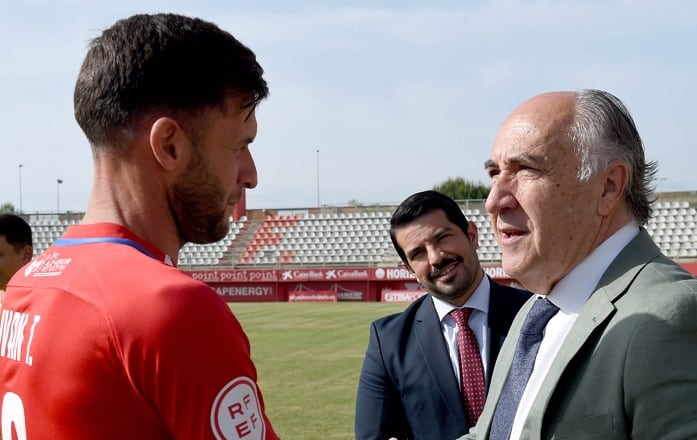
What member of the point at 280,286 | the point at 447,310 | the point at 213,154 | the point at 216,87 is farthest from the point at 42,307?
the point at 280,286

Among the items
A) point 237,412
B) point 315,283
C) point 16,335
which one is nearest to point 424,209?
point 16,335

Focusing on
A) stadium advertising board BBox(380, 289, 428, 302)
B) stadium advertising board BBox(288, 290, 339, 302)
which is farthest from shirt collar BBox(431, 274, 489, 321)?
stadium advertising board BBox(288, 290, 339, 302)

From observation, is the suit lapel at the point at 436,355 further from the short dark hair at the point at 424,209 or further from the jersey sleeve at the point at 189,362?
the jersey sleeve at the point at 189,362

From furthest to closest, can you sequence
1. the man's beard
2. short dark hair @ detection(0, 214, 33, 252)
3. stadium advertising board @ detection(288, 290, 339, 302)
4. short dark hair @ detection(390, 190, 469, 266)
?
stadium advertising board @ detection(288, 290, 339, 302) < short dark hair @ detection(0, 214, 33, 252) < short dark hair @ detection(390, 190, 469, 266) < the man's beard

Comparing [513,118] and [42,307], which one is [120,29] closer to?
[42,307]

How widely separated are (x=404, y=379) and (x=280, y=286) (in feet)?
142

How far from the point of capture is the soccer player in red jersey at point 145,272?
171 cm

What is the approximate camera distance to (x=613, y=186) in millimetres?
2824

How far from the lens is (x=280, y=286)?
47.6 m

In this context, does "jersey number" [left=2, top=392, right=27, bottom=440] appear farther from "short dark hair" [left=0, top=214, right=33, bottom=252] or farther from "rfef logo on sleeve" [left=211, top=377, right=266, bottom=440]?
"short dark hair" [left=0, top=214, right=33, bottom=252]

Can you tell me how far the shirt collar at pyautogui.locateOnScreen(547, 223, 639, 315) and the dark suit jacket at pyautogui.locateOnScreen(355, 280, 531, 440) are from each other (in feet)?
5.75

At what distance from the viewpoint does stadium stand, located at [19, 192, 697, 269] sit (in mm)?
49094

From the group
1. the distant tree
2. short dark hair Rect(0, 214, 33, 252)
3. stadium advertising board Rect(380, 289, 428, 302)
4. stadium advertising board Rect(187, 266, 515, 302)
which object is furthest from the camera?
the distant tree

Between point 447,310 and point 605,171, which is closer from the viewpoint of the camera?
point 605,171
